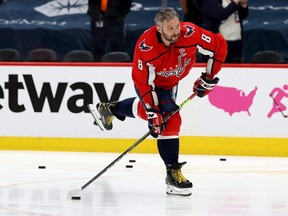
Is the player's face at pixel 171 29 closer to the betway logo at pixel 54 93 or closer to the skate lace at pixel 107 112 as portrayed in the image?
the skate lace at pixel 107 112

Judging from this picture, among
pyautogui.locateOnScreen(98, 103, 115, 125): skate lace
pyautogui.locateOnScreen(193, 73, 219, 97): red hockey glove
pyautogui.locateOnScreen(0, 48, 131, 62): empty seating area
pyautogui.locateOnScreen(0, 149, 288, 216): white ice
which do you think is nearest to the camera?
pyautogui.locateOnScreen(0, 149, 288, 216): white ice

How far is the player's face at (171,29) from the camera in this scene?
19.0 feet

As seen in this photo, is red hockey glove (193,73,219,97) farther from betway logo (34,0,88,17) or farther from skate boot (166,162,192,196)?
betway logo (34,0,88,17)

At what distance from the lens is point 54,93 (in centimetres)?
873

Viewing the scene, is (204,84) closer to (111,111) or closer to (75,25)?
(111,111)

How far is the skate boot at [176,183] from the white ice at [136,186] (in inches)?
2.4

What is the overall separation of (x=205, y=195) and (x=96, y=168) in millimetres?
1702

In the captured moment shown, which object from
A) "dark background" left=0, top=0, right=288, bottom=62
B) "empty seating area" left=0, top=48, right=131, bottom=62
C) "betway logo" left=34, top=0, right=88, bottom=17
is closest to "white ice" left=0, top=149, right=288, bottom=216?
"empty seating area" left=0, top=48, right=131, bottom=62

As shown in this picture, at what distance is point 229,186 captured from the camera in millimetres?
6438

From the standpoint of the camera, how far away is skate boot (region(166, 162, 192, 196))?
5.99 metres

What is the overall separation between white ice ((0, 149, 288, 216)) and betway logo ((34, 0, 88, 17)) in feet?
6.49

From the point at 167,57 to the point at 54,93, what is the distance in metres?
2.93

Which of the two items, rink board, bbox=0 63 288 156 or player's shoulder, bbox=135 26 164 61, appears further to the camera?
rink board, bbox=0 63 288 156

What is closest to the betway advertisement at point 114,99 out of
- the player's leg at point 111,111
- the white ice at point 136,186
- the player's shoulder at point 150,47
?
the white ice at point 136,186
